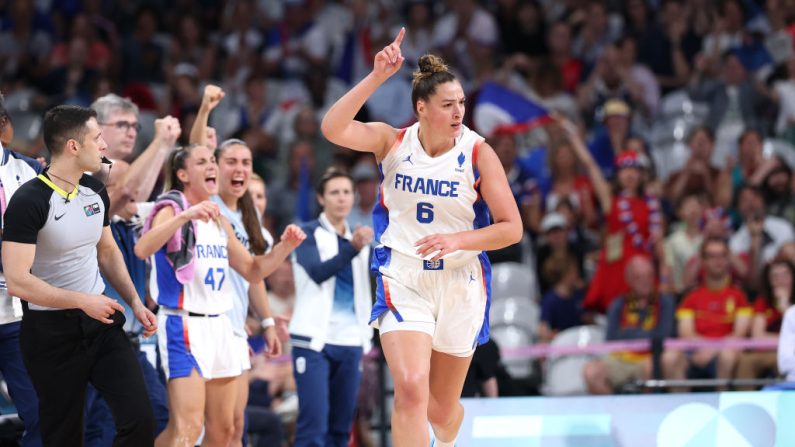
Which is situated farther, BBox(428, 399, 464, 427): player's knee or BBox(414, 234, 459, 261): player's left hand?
BBox(428, 399, 464, 427): player's knee

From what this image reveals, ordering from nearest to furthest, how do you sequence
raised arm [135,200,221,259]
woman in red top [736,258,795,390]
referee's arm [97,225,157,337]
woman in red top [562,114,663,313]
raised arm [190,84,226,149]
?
referee's arm [97,225,157,337], raised arm [135,200,221,259], raised arm [190,84,226,149], woman in red top [736,258,795,390], woman in red top [562,114,663,313]

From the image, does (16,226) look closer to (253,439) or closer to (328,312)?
(328,312)

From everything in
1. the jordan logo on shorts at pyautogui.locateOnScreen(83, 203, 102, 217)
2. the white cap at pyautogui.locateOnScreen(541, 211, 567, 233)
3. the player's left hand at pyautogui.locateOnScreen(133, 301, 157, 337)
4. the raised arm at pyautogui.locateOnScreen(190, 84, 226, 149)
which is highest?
the raised arm at pyautogui.locateOnScreen(190, 84, 226, 149)

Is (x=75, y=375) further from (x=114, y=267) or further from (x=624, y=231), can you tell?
(x=624, y=231)

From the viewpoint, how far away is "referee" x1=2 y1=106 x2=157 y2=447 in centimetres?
544

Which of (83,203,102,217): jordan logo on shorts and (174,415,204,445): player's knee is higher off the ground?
(83,203,102,217): jordan logo on shorts

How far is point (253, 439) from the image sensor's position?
8.98 m

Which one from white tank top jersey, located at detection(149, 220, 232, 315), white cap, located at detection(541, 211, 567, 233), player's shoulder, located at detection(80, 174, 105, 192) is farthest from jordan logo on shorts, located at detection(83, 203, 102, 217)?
white cap, located at detection(541, 211, 567, 233)

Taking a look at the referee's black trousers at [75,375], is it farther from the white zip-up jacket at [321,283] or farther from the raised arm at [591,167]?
the raised arm at [591,167]

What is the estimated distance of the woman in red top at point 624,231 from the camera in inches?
424

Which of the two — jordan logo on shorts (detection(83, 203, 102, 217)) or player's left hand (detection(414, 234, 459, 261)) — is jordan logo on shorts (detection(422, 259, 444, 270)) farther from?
jordan logo on shorts (detection(83, 203, 102, 217))

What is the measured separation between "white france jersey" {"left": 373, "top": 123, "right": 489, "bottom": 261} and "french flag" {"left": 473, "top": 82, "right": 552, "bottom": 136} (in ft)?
21.6

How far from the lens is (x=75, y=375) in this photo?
18.3 feet

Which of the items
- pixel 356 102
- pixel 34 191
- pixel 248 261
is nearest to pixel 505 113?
pixel 248 261
